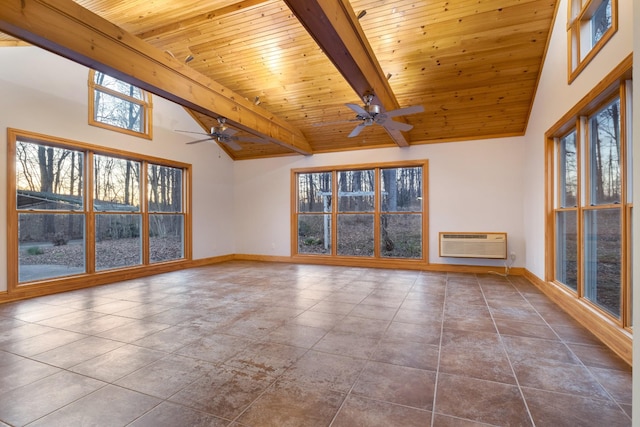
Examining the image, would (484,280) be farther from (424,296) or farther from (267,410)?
(267,410)

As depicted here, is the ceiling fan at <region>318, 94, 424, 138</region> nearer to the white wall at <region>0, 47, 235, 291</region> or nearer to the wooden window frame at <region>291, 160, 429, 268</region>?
the wooden window frame at <region>291, 160, 429, 268</region>

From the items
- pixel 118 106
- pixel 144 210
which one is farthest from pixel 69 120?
pixel 144 210

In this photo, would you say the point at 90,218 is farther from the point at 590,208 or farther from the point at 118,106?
the point at 590,208

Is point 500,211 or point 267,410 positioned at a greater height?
point 500,211

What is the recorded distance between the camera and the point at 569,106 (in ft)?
11.7

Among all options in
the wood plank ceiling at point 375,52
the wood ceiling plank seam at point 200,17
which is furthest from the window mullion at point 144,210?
the wood ceiling plank seam at point 200,17

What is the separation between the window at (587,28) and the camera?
279cm

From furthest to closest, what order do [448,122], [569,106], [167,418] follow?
1. [448,122]
2. [569,106]
3. [167,418]

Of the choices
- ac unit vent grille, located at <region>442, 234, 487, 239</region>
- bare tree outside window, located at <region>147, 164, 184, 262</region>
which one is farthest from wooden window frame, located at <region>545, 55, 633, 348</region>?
bare tree outside window, located at <region>147, 164, 184, 262</region>

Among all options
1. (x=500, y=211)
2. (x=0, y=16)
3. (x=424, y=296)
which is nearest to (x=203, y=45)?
(x=0, y=16)

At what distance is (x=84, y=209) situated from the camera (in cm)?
518

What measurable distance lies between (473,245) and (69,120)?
7.25 m

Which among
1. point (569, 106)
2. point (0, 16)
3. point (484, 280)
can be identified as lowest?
point (484, 280)

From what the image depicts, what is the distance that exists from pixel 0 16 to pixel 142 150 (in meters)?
3.82
